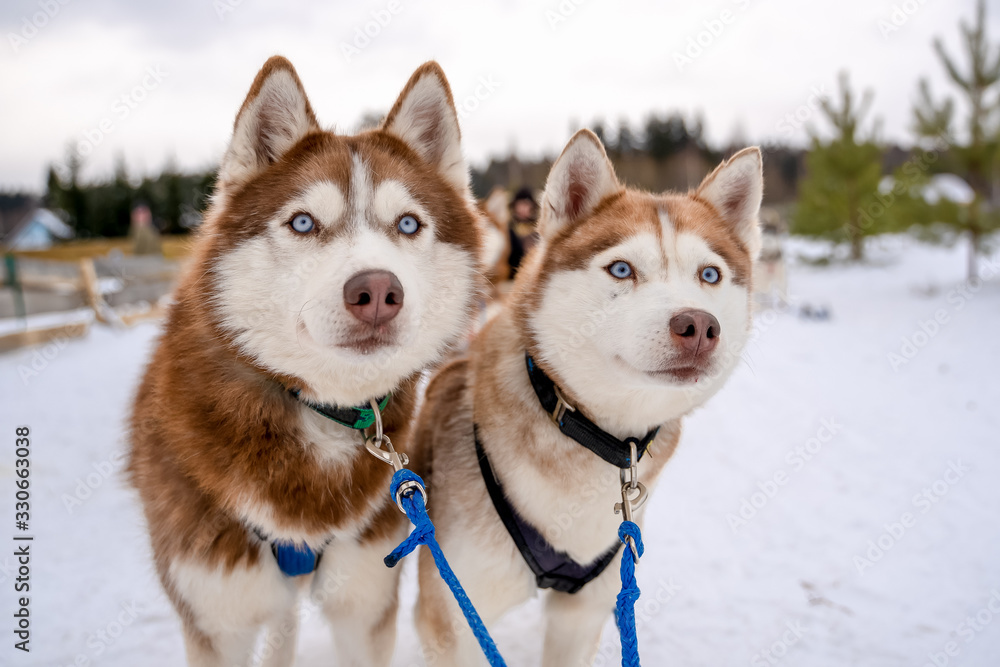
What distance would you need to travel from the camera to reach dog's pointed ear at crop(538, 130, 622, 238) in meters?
2.08

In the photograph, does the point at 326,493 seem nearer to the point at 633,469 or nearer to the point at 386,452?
the point at 386,452

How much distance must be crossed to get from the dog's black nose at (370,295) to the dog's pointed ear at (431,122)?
80 centimetres

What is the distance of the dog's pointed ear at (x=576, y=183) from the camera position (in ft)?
6.82

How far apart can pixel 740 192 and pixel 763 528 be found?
9.51 feet

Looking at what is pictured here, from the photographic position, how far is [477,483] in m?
2.08

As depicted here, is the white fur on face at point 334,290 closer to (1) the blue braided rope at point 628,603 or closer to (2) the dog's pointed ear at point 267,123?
(2) the dog's pointed ear at point 267,123

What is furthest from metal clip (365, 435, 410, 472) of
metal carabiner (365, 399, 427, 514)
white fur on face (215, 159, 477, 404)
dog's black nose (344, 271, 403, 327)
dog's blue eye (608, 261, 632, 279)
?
dog's blue eye (608, 261, 632, 279)

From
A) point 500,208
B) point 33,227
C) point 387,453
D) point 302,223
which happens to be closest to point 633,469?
point 387,453

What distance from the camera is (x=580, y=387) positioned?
1.93 metres

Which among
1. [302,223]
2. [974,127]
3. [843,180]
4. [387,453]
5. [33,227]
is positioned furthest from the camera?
[33,227]

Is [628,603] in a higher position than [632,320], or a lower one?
lower

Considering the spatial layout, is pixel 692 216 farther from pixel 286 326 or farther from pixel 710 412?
pixel 710 412

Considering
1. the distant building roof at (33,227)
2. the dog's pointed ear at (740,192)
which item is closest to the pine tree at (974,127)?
the dog's pointed ear at (740,192)

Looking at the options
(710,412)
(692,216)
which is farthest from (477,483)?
(710,412)
